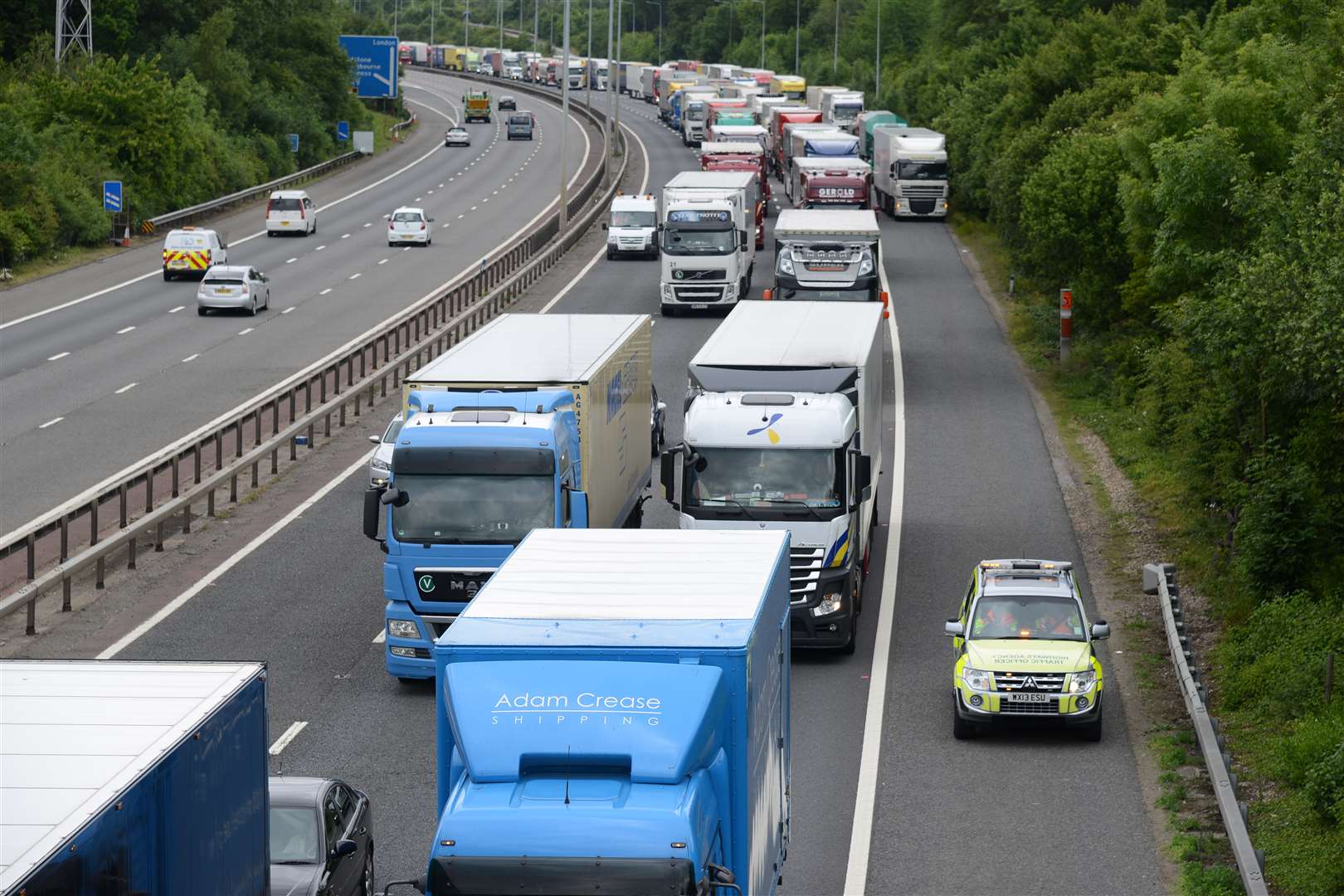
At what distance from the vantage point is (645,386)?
2742 cm

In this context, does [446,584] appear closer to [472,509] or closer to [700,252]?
[472,509]

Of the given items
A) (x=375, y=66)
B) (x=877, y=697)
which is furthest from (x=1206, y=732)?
(x=375, y=66)

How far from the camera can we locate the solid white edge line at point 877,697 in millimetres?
15984

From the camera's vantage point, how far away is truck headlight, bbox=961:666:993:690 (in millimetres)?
18984

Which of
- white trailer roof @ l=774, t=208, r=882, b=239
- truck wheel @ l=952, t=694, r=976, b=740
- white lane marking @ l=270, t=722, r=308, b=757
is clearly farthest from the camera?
white trailer roof @ l=774, t=208, r=882, b=239

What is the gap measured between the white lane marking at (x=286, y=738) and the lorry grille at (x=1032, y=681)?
7.36 meters

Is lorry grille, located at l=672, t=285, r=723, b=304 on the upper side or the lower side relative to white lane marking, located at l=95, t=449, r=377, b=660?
upper

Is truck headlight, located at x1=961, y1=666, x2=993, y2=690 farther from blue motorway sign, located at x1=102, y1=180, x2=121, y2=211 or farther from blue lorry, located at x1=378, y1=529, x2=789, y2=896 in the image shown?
blue motorway sign, located at x1=102, y1=180, x2=121, y2=211

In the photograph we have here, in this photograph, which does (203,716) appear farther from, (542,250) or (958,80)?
(958,80)

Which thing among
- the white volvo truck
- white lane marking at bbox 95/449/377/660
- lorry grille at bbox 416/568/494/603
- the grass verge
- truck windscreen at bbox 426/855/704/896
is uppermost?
truck windscreen at bbox 426/855/704/896

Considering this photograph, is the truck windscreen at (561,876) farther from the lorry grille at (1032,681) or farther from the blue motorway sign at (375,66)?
the blue motorway sign at (375,66)

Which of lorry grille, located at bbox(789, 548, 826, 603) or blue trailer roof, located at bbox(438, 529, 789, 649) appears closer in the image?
blue trailer roof, located at bbox(438, 529, 789, 649)

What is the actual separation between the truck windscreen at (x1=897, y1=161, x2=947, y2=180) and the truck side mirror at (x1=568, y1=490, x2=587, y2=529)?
51.7 meters

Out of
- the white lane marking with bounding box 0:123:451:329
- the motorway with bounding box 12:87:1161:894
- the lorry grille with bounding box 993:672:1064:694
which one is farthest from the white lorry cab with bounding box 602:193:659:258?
the lorry grille with bounding box 993:672:1064:694
